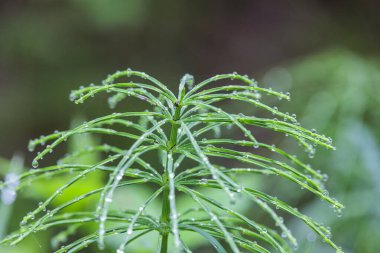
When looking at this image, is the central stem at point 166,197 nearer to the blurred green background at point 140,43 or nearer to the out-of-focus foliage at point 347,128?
the out-of-focus foliage at point 347,128

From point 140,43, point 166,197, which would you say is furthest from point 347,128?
point 140,43

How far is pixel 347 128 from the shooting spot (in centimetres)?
206

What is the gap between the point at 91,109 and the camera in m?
4.09

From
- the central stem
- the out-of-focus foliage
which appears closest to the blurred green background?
the out-of-focus foliage

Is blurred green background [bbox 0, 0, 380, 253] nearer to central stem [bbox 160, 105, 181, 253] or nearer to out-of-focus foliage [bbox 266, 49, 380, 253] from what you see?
out-of-focus foliage [bbox 266, 49, 380, 253]

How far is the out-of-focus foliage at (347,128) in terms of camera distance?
1.74 metres

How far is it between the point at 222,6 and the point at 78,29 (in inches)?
54.4

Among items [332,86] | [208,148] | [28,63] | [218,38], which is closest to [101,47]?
[28,63]

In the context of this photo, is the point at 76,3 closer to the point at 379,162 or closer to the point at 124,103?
the point at 124,103

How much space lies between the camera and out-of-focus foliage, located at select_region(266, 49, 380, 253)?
1.74 m

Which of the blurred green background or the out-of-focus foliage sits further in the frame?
the blurred green background

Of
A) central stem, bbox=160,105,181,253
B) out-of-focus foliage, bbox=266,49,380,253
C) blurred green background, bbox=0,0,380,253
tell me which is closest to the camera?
central stem, bbox=160,105,181,253

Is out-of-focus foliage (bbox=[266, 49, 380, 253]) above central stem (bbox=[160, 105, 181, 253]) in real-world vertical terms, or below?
above

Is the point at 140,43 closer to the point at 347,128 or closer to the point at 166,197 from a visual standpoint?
the point at 347,128
